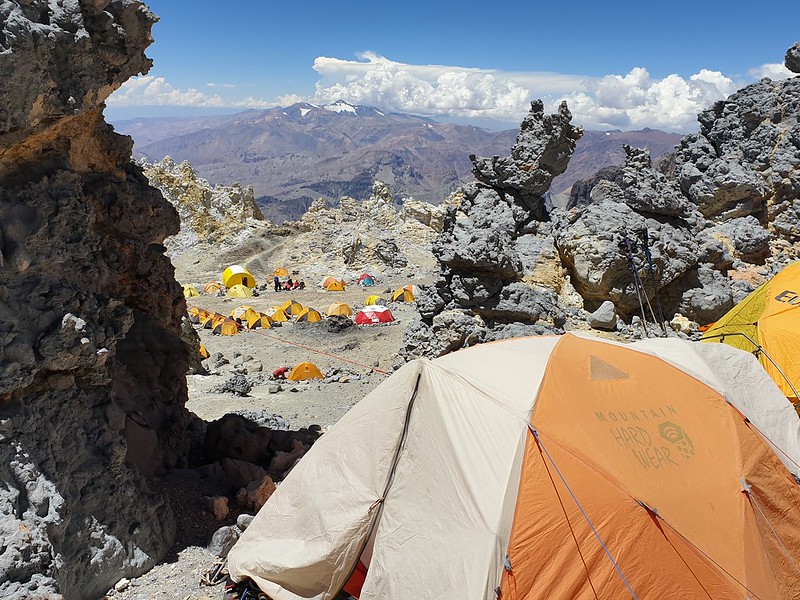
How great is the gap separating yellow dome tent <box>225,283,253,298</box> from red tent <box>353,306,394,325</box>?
Answer: 1184 centimetres

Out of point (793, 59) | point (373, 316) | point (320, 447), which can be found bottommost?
point (373, 316)

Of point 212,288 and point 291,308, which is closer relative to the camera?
point 291,308

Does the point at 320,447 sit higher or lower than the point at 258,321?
higher

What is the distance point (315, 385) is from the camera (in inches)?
590

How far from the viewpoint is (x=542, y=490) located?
454 cm

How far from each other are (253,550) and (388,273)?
108 feet

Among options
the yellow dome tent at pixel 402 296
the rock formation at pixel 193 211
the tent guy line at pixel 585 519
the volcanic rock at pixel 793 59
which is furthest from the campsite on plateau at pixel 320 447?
the rock formation at pixel 193 211

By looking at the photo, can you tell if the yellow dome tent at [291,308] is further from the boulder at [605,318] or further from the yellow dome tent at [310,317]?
the boulder at [605,318]

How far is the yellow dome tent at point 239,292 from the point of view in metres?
33.2

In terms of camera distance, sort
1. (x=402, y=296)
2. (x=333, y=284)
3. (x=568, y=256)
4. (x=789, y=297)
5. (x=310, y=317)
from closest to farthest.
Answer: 1. (x=789, y=297)
2. (x=568, y=256)
3. (x=310, y=317)
4. (x=402, y=296)
5. (x=333, y=284)

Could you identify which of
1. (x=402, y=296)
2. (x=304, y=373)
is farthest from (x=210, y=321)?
(x=304, y=373)

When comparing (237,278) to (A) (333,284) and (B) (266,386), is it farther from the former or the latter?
(B) (266,386)

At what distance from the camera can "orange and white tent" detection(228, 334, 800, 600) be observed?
14.4 feet

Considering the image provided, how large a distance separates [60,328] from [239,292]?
95.8ft
